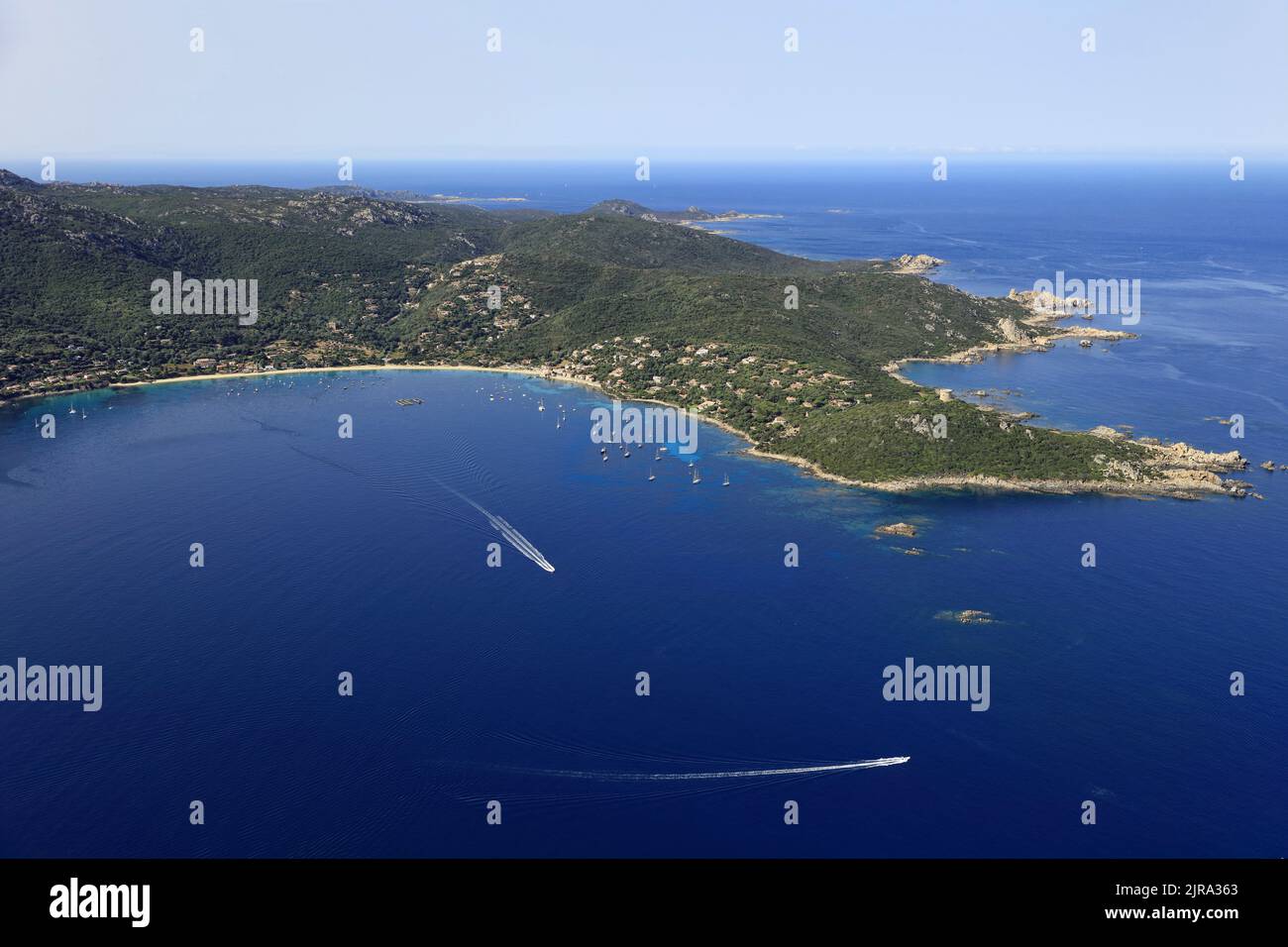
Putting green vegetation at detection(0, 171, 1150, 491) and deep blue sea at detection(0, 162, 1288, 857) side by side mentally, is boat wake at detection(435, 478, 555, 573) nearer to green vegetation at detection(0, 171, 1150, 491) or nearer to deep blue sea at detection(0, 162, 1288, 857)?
deep blue sea at detection(0, 162, 1288, 857)

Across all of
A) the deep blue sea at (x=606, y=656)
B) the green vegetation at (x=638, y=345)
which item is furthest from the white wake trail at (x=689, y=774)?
the green vegetation at (x=638, y=345)

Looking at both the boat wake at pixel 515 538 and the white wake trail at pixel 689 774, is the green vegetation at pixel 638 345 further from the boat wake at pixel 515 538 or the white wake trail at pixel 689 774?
the white wake trail at pixel 689 774

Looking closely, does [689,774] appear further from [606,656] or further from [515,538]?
[515,538]

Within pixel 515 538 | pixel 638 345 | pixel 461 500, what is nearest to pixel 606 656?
pixel 515 538

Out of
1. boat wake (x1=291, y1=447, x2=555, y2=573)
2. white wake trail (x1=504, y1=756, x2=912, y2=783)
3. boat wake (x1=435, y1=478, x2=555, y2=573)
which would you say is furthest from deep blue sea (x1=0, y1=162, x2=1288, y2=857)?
boat wake (x1=435, y1=478, x2=555, y2=573)

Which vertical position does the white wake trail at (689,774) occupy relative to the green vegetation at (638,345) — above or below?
below

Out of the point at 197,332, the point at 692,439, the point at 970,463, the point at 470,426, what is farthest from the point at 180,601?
the point at 197,332

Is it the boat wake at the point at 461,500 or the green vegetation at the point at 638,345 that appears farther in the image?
the green vegetation at the point at 638,345
